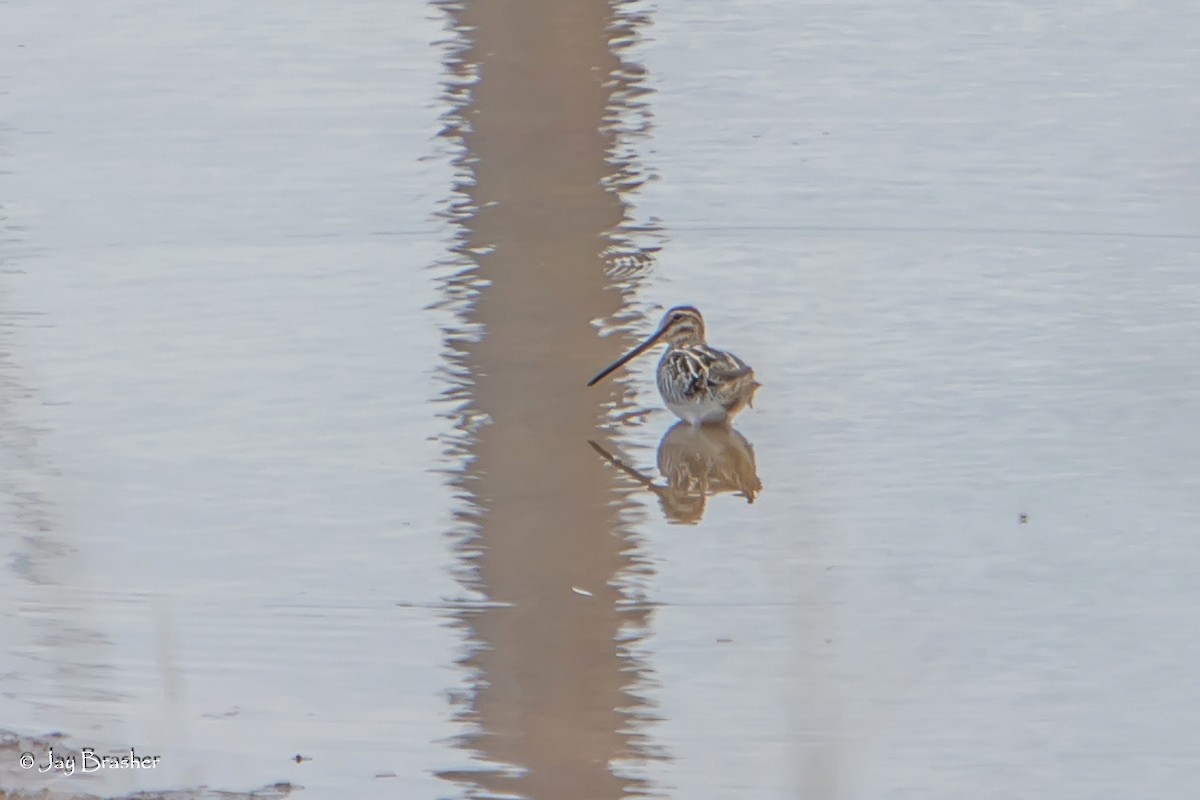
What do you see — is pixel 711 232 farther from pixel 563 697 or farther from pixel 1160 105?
pixel 563 697

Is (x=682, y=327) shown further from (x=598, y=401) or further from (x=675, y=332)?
(x=598, y=401)

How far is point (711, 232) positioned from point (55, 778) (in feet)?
13.5

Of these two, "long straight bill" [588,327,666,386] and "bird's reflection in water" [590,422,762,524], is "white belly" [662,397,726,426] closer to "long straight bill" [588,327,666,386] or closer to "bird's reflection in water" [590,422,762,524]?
"bird's reflection in water" [590,422,762,524]

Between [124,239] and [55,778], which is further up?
[55,778]

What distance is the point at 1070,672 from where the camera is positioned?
503cm

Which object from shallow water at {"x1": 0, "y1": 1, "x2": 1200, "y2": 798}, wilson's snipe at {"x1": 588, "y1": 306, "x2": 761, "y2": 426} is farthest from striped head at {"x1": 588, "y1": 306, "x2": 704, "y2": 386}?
shallow water at {"x1": 0, "y1": 1, "x2": 1200, "y2": 798}

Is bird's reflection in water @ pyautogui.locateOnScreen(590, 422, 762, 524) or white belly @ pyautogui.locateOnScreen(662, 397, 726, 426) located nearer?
bird's reflection in water @ pyautogui.locateOnScreen(590, 422, 762, 524)

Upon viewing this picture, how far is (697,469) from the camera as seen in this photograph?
654cm

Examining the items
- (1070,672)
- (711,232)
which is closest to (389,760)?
(1070,672)

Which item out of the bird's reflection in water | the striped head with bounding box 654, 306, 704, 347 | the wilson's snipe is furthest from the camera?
the striped head with bounding box 654, 306, 704, 347

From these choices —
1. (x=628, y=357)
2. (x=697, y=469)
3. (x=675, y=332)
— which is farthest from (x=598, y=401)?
(x=697, y=469)

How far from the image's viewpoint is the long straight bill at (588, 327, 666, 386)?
7.07 meters

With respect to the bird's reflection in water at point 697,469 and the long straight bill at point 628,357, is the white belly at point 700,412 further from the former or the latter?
the long straight bill at point 628,357

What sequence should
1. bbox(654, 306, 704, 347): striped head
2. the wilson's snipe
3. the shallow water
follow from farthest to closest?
1. bbox(654, 306, 704, 347): striped head
2. the wilson's snipe
3. the shallow water
